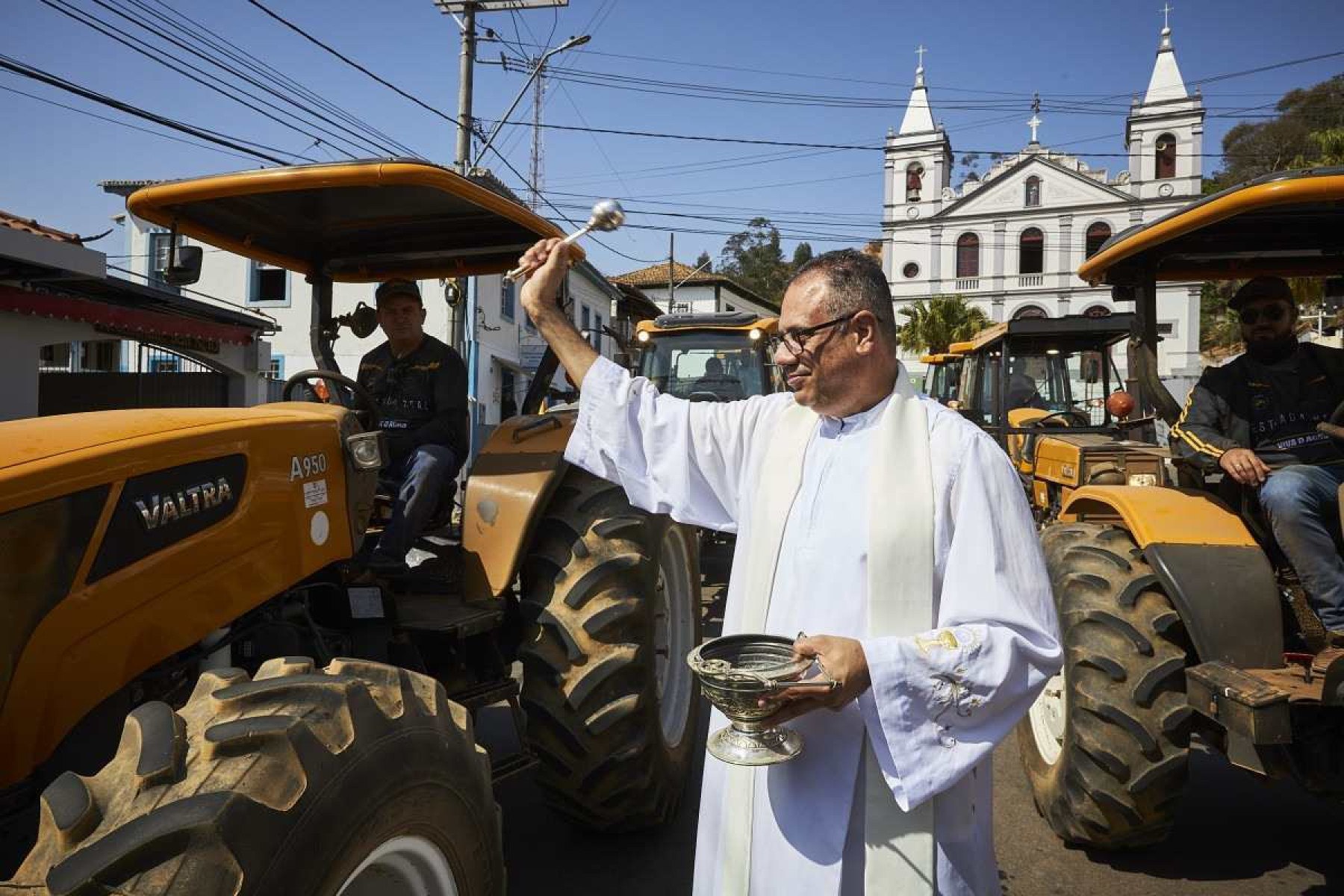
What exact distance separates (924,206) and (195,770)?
58496 mm

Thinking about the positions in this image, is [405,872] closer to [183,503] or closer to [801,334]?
[183,503]

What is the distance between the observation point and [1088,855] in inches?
136

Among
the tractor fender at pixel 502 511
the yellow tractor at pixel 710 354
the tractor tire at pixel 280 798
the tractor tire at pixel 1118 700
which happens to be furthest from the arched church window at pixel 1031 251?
the tractor tire at pixel 280 798

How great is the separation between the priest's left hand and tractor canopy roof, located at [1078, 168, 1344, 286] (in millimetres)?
2220

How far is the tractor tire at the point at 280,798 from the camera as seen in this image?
1340mm

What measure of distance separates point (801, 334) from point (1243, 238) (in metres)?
2.99

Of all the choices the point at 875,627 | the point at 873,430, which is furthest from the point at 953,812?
the point at 873,430

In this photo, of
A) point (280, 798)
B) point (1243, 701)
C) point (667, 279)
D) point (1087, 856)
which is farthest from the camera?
point (667, 279)

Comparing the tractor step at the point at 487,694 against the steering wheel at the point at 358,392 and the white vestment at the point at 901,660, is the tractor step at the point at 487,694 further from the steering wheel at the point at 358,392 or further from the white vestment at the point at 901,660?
the white vestment at the point at 901,660

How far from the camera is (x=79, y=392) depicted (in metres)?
13.7

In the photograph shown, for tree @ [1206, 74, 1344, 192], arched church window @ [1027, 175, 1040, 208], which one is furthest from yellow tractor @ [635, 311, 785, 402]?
arched church window @ [1027, 175, 1040, 208]

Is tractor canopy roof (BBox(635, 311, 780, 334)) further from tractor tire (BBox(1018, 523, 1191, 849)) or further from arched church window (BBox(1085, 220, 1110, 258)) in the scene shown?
arched church window (BBox(1085, 220, 1110, 258))

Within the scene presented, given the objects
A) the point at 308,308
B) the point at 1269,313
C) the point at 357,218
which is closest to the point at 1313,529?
the point at 1269,313

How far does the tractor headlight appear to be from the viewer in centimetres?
271
